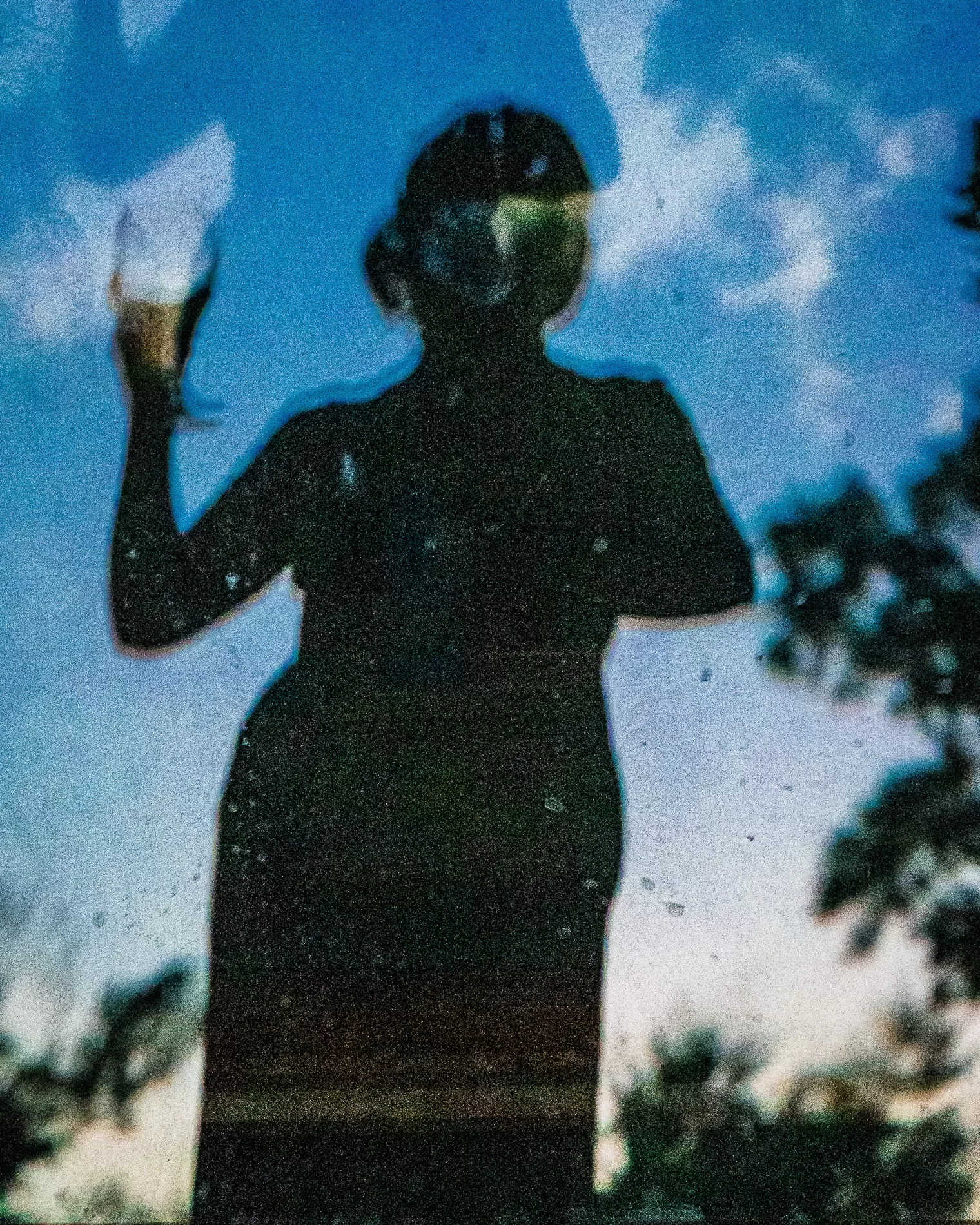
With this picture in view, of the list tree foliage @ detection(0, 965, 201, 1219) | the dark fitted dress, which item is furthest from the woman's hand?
tree foliage @ detection(0, 965, 201, 1219)

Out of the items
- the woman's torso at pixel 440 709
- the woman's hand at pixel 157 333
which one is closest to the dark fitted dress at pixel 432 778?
the woman's torso at pixel 440 709

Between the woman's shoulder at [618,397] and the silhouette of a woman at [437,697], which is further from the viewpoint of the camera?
the woman's shoulder at [618,397]

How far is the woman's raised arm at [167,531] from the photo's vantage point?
111 cm

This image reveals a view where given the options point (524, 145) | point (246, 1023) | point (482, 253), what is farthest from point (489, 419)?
point (246, 1023)

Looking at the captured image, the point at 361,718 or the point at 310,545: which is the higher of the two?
the point at 310,545

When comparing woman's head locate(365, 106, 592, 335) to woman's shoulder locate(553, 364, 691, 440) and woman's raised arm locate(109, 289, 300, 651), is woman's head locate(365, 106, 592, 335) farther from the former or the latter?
woman's raised arm locate(109, 289, 300, 651)

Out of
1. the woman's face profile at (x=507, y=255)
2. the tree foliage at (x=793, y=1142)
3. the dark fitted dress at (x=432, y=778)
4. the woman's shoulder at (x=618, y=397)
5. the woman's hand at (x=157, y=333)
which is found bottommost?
the tree foliage at (x=793, y=1142)

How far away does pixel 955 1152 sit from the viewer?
0.99 metres

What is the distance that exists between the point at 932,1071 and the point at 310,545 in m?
0.81

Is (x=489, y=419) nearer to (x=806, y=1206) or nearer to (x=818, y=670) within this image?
(x=818, y=670)

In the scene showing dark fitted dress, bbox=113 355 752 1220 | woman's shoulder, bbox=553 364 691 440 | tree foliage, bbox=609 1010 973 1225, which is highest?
woman's shoulder, bbox=553 364 691 440

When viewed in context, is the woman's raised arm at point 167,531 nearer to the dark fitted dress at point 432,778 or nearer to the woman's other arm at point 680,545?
the dark fitted dress at point 432,778

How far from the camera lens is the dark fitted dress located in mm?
1008

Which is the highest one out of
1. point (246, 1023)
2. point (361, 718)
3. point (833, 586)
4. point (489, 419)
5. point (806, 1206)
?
point (489, 419)
